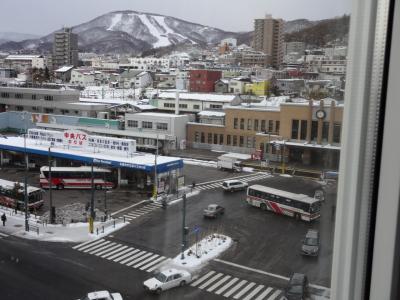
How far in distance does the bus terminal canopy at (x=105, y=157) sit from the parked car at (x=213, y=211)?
118 centimetres

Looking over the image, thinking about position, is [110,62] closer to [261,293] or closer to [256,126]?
[256,126]

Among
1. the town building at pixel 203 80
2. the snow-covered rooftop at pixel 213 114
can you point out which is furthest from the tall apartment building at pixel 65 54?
the snow-covered rooftop at pixel 213 114

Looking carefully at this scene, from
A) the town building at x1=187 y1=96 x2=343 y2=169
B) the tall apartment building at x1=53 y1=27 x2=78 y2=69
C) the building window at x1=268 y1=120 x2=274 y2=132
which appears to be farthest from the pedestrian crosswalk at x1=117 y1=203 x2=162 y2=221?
the tall apartment building at x1=53 y1=27 x2=78 y2=69

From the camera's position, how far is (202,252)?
2.90m

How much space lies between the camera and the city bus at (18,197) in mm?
4211

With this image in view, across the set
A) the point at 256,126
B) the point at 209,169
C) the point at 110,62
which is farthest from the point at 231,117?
the point at 110,62

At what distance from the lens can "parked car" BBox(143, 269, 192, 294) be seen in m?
2.42

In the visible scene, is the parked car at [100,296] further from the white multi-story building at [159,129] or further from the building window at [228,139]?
the building window at [228,139]

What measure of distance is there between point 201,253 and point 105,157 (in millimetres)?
2868

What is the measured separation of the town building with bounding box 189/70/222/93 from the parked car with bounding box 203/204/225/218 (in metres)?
9.41

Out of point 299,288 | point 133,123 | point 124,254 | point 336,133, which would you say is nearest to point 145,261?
point 124,254

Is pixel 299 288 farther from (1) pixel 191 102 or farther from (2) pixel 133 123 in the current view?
(1) pixel 191 102

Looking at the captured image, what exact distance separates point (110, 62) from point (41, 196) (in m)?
21.1

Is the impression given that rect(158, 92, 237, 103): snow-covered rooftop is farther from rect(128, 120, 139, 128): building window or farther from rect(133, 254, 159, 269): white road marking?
rect(133, 254, 159, 269): white road marking
